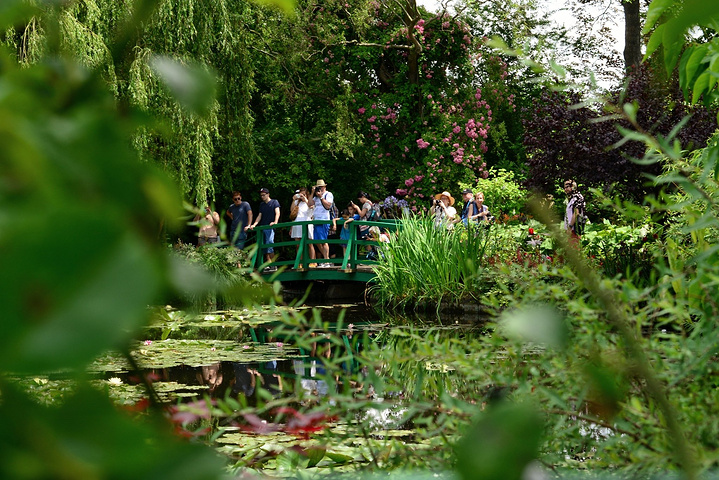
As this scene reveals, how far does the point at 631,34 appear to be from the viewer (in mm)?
14977

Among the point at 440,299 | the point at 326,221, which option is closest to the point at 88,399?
A: the point at 440,299

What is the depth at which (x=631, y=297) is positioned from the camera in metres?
1.02

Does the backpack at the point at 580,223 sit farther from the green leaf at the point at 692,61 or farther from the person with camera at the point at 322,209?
the green leaf at the point at 692,61

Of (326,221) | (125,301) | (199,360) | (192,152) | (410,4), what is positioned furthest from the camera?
(410,4)

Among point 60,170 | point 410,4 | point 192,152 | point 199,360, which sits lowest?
point 199,360

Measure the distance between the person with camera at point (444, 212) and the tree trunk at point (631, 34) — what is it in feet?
15.9

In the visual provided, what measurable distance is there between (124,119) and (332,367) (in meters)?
0.96

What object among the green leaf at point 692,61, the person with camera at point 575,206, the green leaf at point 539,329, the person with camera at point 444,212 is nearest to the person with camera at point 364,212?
the person with camera at point 444,212

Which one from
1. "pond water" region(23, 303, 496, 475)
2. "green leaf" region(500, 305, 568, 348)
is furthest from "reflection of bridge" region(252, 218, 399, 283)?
"green leaf" region(500, 305, 568, 348)

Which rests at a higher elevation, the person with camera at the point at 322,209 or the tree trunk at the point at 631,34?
the tree trunk at the point at 631,34

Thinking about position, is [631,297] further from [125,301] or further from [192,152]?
[192,152]

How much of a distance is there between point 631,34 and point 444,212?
6283mm

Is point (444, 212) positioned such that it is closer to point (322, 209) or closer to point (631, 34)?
point (322, 209)

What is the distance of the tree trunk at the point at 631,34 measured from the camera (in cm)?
1460
